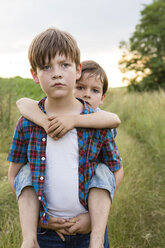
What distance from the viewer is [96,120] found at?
1.43 meters

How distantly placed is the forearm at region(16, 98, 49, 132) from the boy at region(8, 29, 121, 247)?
4 cm

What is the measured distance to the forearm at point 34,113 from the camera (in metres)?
1.41

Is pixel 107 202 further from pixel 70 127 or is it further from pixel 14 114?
pixel 14 114

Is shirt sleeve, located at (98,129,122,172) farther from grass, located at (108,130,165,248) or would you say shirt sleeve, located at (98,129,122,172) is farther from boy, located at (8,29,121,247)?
grass, located at (108,130,165,248)

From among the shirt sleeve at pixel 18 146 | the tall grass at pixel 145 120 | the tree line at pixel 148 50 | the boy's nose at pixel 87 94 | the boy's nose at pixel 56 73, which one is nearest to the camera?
the boy's nose at pixel 56 73

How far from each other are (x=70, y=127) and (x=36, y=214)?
0.47 metres

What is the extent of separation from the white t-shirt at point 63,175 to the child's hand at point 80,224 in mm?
39

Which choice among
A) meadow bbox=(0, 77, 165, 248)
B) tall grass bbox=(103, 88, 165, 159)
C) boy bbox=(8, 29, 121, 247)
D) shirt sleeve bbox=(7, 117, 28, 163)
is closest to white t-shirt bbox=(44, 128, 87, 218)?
boy bbox=(8, 29, 121, 247)

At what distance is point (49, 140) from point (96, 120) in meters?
0.26

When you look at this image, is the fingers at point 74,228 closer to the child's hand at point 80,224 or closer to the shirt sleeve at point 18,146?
the child's hand at point 80,224

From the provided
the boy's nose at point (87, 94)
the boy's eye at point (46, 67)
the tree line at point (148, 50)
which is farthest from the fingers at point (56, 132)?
the tree line at point (148, 50)

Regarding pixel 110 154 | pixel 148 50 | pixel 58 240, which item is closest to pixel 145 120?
pixel 110 154

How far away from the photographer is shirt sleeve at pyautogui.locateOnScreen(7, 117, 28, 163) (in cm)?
147

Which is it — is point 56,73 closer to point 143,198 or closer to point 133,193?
point 133,193
